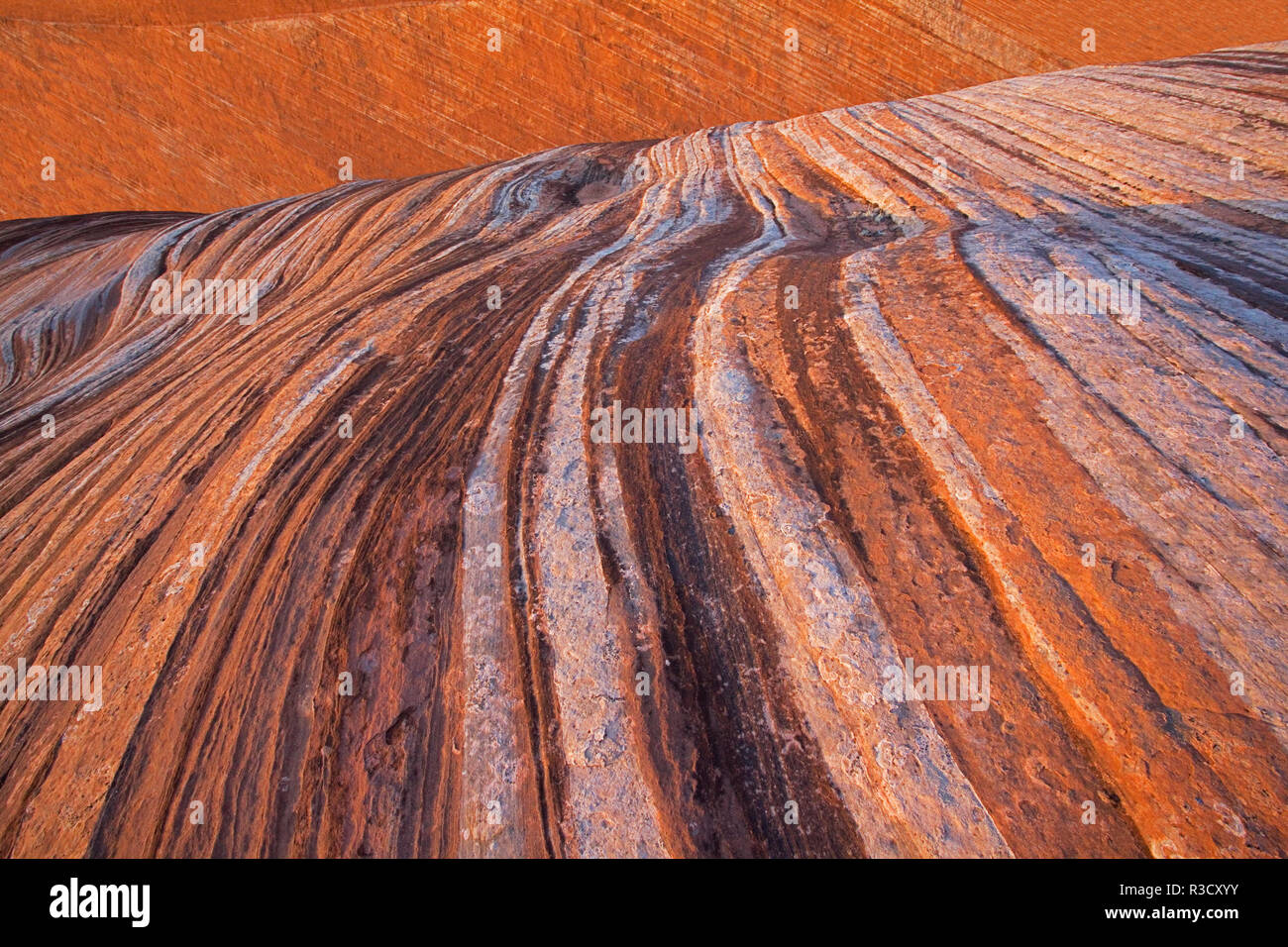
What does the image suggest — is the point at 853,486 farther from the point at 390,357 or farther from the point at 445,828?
the point at 390,357
